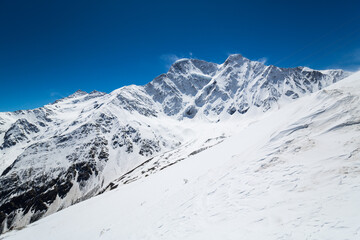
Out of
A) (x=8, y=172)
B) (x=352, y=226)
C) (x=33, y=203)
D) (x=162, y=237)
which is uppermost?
(x=8, y=172)

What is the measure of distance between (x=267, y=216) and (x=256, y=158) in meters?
5.58

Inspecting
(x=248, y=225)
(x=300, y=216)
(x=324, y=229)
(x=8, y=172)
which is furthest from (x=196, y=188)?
(x=8, y=172)

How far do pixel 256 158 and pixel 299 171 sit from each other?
327 cm

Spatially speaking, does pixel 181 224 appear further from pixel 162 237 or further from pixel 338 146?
pixel 338 146

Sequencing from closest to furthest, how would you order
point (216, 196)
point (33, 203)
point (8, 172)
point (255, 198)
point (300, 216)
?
point (300, 216), point (255, 198), point (216, 196), point (33, 203), point (8, 172)

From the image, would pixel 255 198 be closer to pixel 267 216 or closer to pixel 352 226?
pixel 267 216

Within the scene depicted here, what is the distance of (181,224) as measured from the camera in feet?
27.3

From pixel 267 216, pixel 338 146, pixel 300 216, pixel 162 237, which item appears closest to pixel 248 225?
pixel 267 216

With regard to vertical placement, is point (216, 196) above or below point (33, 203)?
below

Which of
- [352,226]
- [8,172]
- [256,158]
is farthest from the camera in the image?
[8,172]

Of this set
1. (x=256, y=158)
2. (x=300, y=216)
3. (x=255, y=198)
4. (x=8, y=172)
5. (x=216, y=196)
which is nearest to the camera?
(x=300, y=216)

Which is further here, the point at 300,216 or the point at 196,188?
the point at 196,188

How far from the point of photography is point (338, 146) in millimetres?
8859

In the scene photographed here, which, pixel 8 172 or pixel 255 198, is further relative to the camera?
pixel 8 172
